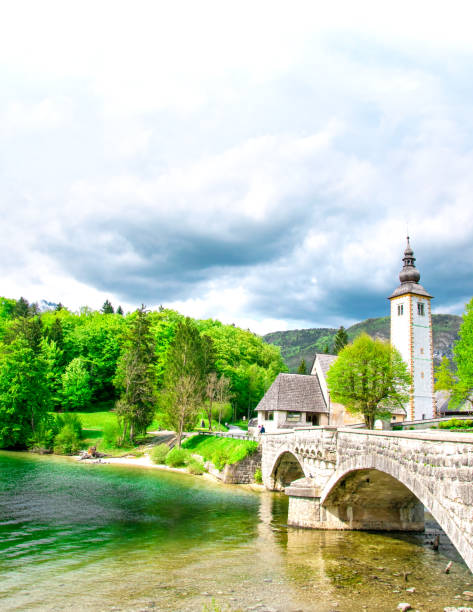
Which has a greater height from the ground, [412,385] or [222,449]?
[412,385]

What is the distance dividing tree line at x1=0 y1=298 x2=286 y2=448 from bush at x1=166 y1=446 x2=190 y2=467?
5.47 m

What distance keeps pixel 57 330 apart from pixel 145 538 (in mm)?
66859

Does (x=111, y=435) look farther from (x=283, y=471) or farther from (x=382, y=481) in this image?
(x=382, y=481)

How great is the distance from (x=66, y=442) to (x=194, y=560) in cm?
4117

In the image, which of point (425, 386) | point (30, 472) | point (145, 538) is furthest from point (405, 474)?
point (425, 386)

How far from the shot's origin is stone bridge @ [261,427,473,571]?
11375 millimetres

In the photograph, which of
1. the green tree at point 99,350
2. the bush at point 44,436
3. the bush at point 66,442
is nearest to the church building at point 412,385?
the bush at point 66,442

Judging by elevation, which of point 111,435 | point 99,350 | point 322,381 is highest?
point 99,350

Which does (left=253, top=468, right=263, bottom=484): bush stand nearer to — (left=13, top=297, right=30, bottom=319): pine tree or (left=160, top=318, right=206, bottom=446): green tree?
(left=160, top=318, right=206, bottom=446): green tree

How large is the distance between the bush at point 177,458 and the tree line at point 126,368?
547cm

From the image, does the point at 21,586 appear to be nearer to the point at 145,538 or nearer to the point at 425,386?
the point at 145,538

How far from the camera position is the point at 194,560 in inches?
660

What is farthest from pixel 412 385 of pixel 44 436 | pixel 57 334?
pixel 57 334

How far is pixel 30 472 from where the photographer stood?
37.7m
